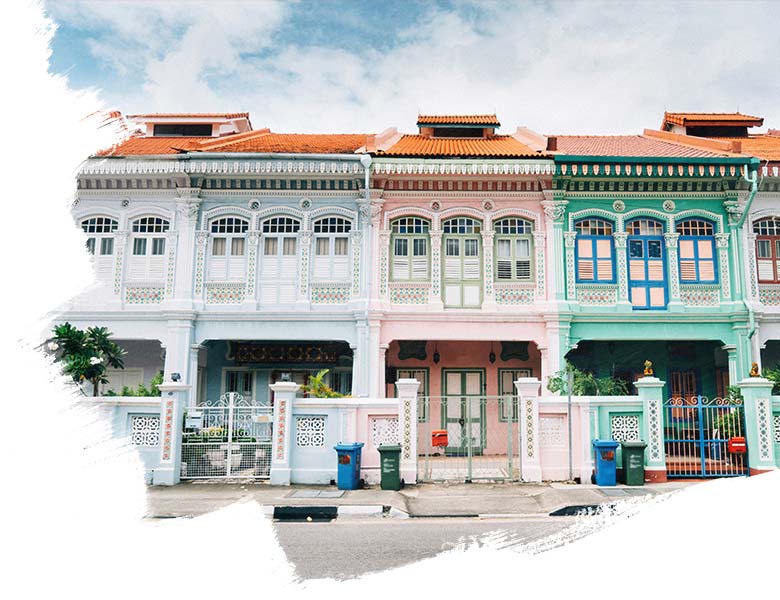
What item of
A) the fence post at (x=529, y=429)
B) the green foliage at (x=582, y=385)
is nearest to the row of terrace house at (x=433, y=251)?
the green foliage at (x=582, y=385)

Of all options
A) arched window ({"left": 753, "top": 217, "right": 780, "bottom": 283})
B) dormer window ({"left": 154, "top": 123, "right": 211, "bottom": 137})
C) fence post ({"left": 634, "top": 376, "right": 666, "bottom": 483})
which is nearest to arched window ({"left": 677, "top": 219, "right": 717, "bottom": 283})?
arched window ({"left": 753, "top": 217, "right": 780, "bottom": 283})

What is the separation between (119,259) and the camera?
16.6 meters

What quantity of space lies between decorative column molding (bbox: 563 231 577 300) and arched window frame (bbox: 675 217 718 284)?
2481 millimetres

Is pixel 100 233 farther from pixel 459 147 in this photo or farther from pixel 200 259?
pixel 459 147

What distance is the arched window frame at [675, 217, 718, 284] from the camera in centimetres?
1644

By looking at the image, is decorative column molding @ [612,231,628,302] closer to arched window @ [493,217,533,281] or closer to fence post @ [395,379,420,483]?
arched window @ [493,217,533,281]

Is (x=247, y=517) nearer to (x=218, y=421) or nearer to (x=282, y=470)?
(x=282, y=470)

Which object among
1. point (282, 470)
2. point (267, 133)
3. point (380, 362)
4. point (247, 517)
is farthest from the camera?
point (267, 133)

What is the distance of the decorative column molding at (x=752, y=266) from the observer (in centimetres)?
1625

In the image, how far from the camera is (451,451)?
54.6 ft

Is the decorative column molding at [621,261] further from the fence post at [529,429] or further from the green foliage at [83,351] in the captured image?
the green foliage at [83,351]

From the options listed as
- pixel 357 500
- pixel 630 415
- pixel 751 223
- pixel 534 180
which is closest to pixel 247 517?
pixel 357 500

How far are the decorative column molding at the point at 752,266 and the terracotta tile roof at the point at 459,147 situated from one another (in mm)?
5309

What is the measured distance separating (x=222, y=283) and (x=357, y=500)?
25.3 feet
